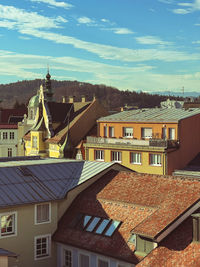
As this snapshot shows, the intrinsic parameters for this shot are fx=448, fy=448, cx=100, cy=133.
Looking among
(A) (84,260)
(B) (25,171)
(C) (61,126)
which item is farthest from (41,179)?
(C) (61,126)

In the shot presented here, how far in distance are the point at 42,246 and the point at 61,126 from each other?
37.8 metres

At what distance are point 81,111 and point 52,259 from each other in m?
39.1

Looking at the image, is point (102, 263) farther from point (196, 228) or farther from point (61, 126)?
point (61, 126)

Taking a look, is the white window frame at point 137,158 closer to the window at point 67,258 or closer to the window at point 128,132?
the window at point 128,132

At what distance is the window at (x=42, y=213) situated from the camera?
31.8 m

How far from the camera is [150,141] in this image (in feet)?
171

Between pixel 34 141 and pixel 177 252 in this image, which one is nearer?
pixel 177 252

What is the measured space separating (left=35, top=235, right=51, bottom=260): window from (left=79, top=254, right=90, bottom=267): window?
2.77 meters

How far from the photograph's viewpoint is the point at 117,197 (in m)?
31.9

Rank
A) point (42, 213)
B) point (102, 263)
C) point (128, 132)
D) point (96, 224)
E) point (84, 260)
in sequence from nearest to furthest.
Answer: point (102, 263), point (84, 260), point (96, 224), point (42, 213), point (128, 132)

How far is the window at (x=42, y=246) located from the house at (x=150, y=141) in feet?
72.5

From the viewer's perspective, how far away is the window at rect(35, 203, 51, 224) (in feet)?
104

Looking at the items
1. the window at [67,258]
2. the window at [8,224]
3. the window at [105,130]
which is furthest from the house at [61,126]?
the window at [8,224]

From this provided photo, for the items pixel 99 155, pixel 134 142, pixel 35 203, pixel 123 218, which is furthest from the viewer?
pixel 99 155
